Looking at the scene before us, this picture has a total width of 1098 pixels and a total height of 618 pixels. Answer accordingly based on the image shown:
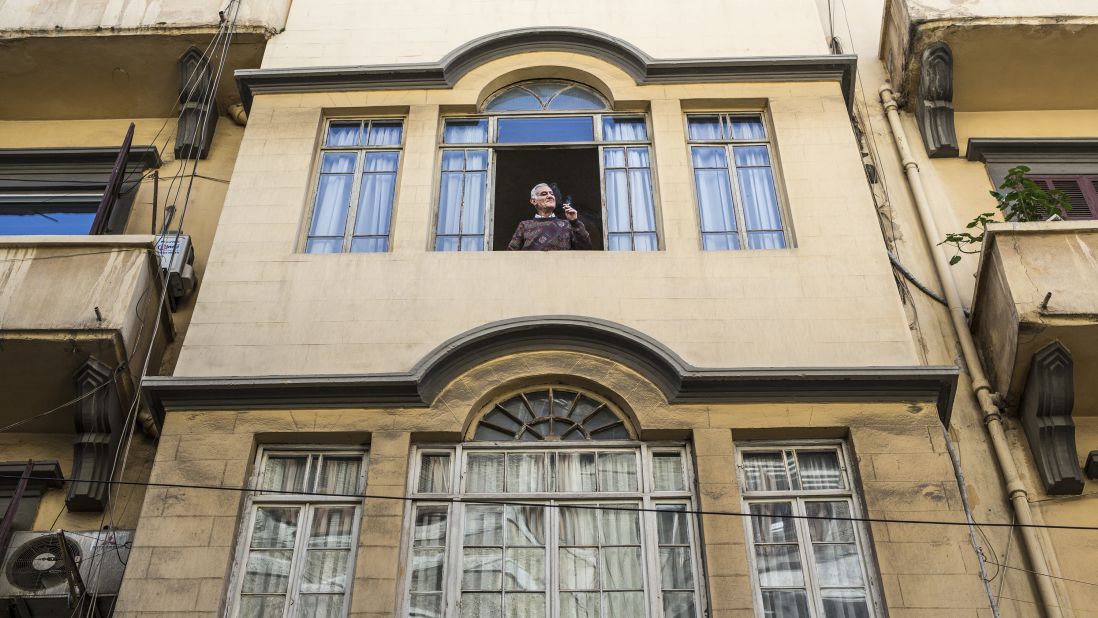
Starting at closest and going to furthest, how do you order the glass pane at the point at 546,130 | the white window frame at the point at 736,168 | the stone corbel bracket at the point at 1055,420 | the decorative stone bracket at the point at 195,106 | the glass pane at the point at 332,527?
the glass pane at the point at 332,527
the stone corbel bracket at the point at 1055,420
the white window frame at the point at 736,168
the glass pane at the point at 546,130
the decorative stone bracket at the point at 195,106

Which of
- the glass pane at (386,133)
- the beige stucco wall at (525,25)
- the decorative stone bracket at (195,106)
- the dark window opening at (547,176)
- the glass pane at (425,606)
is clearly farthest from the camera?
the decorative stone bracket at (195,106)

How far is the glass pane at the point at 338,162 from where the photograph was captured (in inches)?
467

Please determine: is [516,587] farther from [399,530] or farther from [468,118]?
A: [468,118]

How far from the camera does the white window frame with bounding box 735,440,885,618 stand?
8.48 meters

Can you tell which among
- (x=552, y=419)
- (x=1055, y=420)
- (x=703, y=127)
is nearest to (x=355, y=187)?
(x=552, y=419)

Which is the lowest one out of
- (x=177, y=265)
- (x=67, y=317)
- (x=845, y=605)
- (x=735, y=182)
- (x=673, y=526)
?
(x=845, y=605)

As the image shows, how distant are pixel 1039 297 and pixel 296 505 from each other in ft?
21.7

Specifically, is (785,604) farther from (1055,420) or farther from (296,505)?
(296,505)

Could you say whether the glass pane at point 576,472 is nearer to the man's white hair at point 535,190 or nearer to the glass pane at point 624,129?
the man's white hair at point 535,190

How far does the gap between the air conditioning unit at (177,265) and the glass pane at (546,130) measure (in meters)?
3.46

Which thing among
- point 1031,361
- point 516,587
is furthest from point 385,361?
point 1031,361

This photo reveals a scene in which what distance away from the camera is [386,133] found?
1224 cm

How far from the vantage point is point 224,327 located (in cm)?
1016

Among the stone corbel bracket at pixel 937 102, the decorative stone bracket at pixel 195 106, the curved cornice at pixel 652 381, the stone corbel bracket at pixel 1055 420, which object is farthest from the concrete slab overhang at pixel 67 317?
the stone corbel bracket at pixel 937 102
